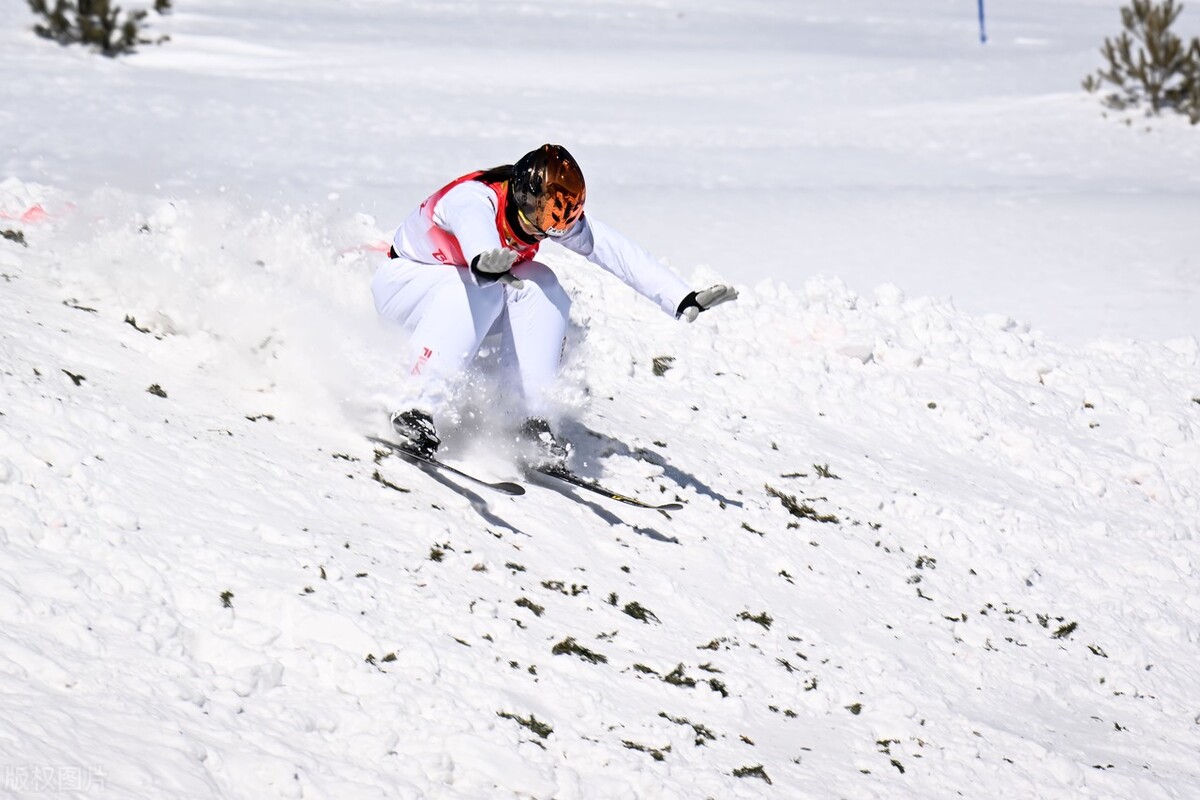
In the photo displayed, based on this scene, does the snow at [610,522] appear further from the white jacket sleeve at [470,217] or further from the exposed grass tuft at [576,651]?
the white jacket sleeve at [470,217]

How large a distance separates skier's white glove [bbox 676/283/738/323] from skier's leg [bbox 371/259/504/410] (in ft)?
2.41

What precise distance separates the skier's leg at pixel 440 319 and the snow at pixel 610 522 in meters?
0.18

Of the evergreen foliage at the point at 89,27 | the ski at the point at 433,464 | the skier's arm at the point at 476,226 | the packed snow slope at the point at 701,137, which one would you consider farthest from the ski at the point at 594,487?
the evergreen foliage at the point at 89,27

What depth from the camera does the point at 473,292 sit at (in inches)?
204

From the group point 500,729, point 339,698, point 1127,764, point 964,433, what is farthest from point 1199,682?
point 339,698

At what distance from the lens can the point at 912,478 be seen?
6.28 meters

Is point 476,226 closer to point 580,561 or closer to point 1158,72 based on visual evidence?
point 580,561

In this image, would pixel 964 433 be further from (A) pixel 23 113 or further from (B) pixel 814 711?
(A) pixel 23 113

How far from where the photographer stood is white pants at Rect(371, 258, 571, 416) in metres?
5.09

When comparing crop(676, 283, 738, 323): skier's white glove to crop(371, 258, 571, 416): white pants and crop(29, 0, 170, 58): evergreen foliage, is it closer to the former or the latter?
crop(371, 258, 571, 416): white pants

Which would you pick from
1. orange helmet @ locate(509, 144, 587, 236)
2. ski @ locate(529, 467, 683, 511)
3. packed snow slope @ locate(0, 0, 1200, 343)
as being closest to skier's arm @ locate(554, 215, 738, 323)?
orange helmet @ locate(509, 144, 587, 236)

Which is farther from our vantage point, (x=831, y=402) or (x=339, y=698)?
(x=831, y=402)

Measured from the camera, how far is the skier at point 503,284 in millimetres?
4992

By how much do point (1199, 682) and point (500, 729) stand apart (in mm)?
3152
